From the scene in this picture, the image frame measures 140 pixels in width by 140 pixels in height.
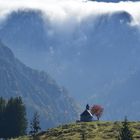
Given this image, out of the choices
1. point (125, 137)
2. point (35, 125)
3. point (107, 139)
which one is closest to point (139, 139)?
point (107, 139)

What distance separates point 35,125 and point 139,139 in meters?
33.2

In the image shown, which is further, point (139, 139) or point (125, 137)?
point (139, 139)

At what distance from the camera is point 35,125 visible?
188 m

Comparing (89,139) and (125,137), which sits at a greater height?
(89,139)

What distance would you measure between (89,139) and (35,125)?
825 inches

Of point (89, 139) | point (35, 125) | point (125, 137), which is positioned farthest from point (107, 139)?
point (125, 137)

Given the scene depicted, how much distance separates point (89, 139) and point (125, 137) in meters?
71.7

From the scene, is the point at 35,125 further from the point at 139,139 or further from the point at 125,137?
the point at 125,137

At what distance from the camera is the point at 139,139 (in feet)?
636

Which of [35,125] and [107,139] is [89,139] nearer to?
[107,139]

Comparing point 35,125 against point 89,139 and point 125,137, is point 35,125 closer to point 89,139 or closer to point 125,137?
point 89,139

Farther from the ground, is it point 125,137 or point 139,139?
point 139,139

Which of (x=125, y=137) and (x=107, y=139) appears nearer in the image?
(x=125, y=137)

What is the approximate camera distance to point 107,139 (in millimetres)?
199625
